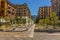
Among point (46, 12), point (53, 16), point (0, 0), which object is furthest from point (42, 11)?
point (53, 16)

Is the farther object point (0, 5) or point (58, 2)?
point (58, 2)

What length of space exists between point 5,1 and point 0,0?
3.01m

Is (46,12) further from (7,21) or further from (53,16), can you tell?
(53,16)

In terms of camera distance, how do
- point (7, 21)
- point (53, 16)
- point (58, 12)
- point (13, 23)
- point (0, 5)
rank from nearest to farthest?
point (53, 16)
point (7, 21)
point (13, 23)
point (0, 5)
point (58, 12)

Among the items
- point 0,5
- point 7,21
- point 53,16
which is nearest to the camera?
point 53,16

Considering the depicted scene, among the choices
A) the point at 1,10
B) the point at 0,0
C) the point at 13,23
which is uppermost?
the point at 0,0

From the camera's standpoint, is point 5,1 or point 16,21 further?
point 5,1

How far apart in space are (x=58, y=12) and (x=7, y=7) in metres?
19.1

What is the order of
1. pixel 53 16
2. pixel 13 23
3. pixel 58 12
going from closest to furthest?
pixel 53 16
pixel 13 23
pixel 58 12

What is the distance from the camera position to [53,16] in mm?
33031

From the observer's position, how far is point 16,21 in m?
50.4

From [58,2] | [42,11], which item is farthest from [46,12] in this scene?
[58,2]

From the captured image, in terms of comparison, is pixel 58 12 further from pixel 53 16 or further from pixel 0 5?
pixel 53 16

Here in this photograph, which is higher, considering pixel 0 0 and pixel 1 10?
pixel 0 0
